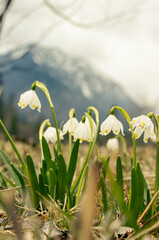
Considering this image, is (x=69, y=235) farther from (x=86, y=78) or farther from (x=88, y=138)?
(x=86, y=78)

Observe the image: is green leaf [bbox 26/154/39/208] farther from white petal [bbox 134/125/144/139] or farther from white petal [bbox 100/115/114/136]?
A: white petal [bbox 134/125/144/139]

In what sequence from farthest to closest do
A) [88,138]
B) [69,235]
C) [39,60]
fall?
1. [39,60]
2. [88,138]
3. [69,235]

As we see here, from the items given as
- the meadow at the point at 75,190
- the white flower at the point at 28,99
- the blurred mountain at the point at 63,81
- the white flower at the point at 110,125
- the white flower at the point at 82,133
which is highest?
the blurred mountain at the point at 63,81

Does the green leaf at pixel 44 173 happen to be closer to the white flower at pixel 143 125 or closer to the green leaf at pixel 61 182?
the green leaf at pixel 61 182

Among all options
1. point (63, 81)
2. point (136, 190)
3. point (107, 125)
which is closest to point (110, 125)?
point (107, 125)

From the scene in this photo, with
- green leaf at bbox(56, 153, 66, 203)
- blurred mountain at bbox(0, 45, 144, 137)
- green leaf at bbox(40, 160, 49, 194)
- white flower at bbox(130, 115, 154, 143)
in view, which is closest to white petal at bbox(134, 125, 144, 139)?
white flower at bbox(130, 115, 154, 143)

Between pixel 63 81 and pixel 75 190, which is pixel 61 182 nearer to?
pixel 75 190

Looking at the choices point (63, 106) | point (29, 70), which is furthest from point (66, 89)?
point (29, 70)

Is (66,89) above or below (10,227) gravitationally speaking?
above

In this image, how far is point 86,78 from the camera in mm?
180875

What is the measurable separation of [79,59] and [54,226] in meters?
165

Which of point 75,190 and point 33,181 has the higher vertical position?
point 33,181

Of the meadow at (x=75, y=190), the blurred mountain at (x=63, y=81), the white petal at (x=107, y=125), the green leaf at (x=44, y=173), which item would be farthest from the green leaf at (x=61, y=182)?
the blurred mountain at (x=63, y=81)

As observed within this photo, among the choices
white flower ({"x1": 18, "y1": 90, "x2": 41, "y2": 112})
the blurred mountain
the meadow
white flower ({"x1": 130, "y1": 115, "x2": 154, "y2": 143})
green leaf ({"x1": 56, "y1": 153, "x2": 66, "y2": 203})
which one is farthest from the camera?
the blurred mountain
